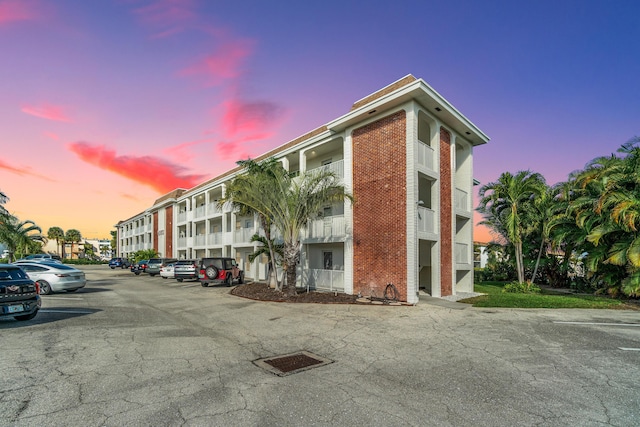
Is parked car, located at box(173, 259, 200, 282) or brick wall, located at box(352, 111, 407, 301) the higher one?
brick wall, located at box(352, 111, 407, 301)

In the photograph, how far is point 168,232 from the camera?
4431 centimetres

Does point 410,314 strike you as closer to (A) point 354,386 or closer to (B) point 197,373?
(A) point 354,386

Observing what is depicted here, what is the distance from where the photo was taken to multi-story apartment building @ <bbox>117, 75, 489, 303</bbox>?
1466 cm

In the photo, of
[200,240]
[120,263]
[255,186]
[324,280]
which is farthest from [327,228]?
[120,263]

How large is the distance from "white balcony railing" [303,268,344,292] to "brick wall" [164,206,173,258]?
28.8 metres

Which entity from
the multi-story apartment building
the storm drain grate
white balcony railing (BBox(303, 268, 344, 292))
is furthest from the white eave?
the storm drain grate

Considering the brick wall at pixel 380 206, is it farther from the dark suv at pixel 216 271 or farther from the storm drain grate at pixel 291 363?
the dark suv at pixel 216 271

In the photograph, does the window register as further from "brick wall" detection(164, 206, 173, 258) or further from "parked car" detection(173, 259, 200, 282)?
"brick wall" detection(164, 206, 173, 258)

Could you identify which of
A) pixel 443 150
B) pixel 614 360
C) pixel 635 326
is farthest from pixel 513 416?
pixel 443 150

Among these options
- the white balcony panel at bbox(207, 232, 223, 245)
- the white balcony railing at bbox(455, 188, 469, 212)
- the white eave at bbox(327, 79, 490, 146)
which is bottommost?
the white balcony panel at bbox(207, 232, 223, 245)

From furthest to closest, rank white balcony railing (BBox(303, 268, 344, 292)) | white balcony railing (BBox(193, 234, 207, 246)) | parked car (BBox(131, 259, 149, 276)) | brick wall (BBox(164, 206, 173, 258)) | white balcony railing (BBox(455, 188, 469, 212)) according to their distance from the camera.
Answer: brick wall (BBox(164, 206, 173, 258))
white balcony railing (BBox(193, 234, 207, 246))
parked car (BBox(131, 259, 149, 276))
white balcony railing (BBox(455, 188, 469, 212))
white balcony railing (BBox(303, 268, 344, 292))

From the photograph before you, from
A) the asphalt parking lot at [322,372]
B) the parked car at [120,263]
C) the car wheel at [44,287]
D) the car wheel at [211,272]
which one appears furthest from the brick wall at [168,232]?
the asphalt parking lot at [322,372]

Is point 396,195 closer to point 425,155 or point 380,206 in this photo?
point 380,206

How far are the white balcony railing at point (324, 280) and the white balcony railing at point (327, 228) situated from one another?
6.46 feet
